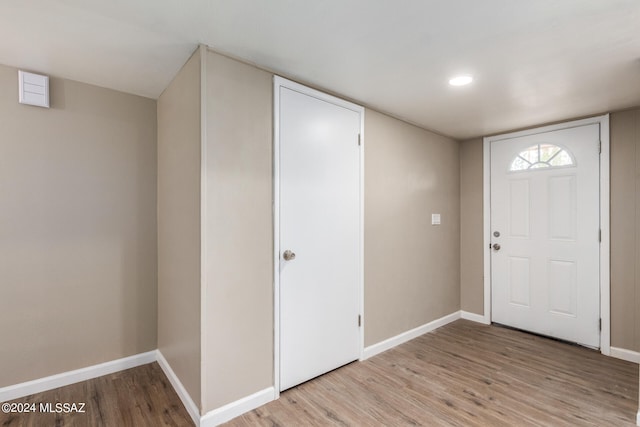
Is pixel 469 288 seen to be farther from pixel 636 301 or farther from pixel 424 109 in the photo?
pixel 424 109

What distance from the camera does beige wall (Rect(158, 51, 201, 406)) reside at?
75.9 inches

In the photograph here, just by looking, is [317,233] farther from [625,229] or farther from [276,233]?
[625,229]

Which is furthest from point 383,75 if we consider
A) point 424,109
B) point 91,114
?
point 91,114

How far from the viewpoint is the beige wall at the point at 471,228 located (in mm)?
3885

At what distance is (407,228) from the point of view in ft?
10.9

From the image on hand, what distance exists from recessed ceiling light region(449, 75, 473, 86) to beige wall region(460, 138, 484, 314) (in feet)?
5.97

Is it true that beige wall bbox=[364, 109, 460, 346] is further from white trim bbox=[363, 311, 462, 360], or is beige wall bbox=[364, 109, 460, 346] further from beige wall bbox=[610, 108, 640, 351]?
beige wall bbox=[610, 108, 640, 351]

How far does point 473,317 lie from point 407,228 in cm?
166

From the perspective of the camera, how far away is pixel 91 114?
2434 millimetres

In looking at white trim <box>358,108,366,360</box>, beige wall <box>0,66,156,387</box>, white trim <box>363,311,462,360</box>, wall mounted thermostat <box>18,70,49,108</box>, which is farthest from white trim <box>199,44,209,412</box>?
white trim <box>363,311,462,360</box>

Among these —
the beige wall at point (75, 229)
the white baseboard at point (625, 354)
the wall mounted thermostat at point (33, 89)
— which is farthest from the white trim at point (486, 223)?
the wall mounted thermostat at point (33, 89)

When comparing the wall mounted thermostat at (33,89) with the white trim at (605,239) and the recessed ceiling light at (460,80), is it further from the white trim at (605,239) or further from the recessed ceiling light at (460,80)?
the white trim at (605,239)

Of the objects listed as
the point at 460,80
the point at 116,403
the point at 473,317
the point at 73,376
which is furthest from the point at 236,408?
the point at 473,317

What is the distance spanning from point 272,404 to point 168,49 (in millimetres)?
2454
